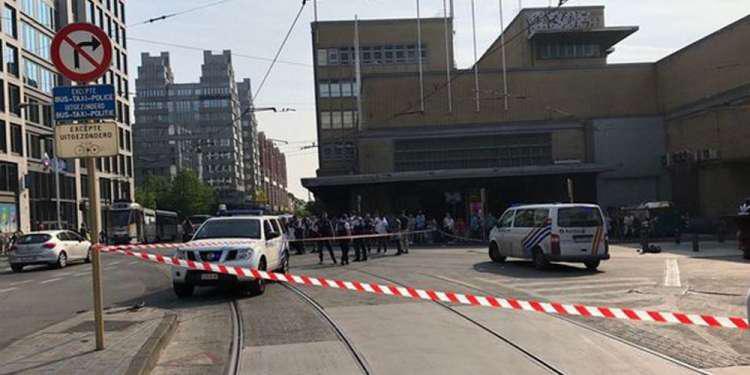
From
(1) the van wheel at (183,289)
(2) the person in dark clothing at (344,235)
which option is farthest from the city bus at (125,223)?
(1) the van wheel at (183,289)

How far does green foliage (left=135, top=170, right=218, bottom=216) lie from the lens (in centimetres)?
10238

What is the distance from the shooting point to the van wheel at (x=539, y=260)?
61.5ft

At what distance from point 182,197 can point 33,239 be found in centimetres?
7840

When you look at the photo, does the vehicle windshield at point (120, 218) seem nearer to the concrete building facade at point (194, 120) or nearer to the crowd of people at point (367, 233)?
the crowd of people at point (367, 233)

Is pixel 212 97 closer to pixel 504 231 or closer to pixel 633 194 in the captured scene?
pixel 633 194

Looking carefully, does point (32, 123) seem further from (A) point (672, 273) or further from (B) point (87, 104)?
(B) point (87, 104)

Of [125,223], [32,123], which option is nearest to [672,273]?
[125,223]

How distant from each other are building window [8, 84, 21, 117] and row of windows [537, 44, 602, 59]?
44048mm

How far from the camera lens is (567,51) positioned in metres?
67.8

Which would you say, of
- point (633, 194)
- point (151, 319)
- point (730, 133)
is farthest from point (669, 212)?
point (151, 319)

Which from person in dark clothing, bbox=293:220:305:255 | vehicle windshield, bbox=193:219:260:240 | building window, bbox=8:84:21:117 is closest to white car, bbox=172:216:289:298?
vehicle windshield, bbox=193:219:260:240

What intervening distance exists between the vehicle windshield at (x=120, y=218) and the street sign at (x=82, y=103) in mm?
42342

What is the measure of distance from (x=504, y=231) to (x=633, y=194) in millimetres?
33887

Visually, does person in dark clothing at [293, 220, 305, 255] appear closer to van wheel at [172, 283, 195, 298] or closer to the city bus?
van wheel at [172, 283, 195, 298]
